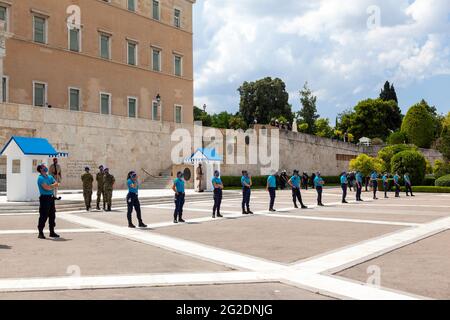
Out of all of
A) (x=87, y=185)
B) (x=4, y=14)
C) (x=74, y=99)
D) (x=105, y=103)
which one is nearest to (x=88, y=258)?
(x=87, y=185)

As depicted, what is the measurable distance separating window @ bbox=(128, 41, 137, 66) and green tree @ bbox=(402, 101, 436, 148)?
45.9 meters

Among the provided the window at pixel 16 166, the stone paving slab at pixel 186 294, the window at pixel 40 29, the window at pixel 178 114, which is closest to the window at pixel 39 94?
the window at pixel 40 29

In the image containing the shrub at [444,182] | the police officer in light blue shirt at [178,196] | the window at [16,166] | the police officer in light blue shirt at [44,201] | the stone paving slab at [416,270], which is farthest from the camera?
the shrub at [444,182]

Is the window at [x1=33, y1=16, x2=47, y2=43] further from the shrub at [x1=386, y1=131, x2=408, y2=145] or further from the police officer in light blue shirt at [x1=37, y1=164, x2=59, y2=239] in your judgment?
the shrub at [x1=386, y1=131, x2=408, y2=145]

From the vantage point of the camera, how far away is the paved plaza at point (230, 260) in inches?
265

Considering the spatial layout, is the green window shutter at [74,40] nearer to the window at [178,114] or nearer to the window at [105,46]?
the window at [105,46]

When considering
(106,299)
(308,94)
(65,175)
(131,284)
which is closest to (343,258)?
(131,284)

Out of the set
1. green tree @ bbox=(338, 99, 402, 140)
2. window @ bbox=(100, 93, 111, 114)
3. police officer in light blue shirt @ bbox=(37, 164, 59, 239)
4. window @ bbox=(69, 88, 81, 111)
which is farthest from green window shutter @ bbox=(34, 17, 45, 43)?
green tree @ bbox=(338, 99, 402, 140)

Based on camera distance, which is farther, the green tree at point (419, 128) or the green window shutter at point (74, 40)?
the green tree at point (419, 128)

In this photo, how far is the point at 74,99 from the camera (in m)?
38.2

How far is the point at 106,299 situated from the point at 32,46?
3284 centimetres

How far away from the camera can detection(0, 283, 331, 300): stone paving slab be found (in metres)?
6.35

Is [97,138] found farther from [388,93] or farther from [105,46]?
[388,93]

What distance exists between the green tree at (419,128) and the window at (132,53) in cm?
4586
